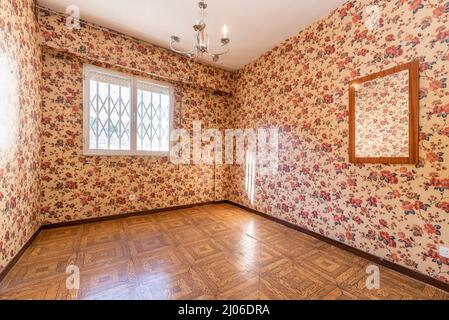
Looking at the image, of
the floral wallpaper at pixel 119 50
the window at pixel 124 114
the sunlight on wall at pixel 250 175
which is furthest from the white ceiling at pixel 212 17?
the sunlight on wall at pixel 250 175

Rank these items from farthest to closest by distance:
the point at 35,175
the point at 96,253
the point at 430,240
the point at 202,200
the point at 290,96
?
the point at 202,200, the point at 290,96, the point at 35,175, the point at 96,253, the point at 430,240

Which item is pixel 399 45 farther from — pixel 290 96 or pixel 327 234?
pixel 327 234

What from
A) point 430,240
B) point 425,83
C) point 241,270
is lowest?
point 241,270

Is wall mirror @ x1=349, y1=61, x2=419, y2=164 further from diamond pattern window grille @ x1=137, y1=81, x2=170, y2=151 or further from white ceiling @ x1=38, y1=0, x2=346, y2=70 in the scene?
diamond pattern window grille @ x1=137, y1=81, x2=170, y2=151

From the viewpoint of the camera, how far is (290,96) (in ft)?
9.36

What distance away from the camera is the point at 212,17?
2434mm

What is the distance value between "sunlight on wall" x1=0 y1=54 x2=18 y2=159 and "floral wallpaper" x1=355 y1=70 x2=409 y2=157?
3.24 metres

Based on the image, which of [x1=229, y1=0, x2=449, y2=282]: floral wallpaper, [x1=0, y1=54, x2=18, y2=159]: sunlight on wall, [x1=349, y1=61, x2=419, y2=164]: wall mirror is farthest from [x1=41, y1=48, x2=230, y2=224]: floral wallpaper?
[x1=349, y1=61, x2=419, y2=164]: wall mirror

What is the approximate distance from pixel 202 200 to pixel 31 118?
279 centimetres

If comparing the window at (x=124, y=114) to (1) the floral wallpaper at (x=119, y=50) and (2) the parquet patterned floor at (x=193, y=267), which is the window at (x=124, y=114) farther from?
(2) the parquet patterned floor at (x=193, y=267)

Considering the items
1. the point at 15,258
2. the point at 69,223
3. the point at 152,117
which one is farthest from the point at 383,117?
the point at 69,223

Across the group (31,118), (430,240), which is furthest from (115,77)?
(430,240)

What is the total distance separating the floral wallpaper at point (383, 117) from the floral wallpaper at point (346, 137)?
112 millimetres

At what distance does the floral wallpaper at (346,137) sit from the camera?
160cm
